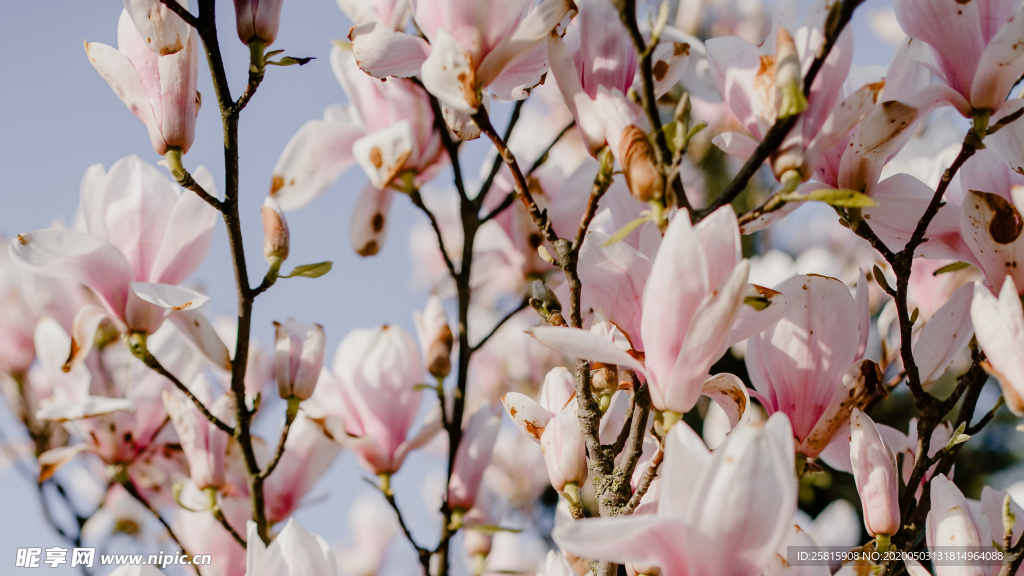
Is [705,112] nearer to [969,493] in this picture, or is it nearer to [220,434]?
[969,493]

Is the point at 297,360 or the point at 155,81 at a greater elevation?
the point at 155,81

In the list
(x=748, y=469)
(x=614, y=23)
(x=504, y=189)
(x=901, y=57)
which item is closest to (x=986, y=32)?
(x=901, y=57)

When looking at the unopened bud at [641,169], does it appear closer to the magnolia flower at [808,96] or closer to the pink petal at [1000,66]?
the magnolia flower at [808,96]

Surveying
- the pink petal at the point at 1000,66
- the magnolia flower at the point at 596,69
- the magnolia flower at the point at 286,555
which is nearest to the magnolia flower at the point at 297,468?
the magnolia flower at the point at 286,555

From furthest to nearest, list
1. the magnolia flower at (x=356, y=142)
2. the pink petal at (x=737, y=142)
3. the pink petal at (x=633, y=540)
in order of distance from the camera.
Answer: the magnolia flower at (x=356, y=142), the pink petal at (x=737, y=142), the pink petal at (x=633, y=540)

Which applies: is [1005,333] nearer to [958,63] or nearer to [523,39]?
[958,63]

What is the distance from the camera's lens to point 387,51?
1.80 feet

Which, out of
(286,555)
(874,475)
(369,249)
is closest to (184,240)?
(369,249)

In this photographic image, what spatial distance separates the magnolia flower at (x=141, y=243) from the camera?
0.73 m

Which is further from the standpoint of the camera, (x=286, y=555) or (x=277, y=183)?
(x=277, y=183)

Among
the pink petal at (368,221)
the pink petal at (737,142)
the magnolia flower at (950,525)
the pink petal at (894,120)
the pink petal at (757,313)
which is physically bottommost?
the magnolia flower at (950,525)

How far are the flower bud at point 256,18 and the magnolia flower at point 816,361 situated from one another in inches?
20.1

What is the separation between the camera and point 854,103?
0.48 m

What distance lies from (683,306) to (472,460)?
580 mm
